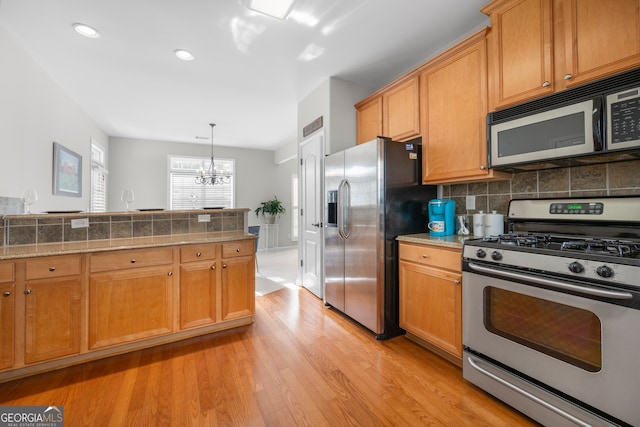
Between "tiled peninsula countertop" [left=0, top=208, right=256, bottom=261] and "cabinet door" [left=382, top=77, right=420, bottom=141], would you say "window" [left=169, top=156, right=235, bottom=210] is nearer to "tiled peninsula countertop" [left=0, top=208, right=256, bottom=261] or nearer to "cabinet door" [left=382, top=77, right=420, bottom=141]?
"tiled peninsula countertop" [left=0, top=208, right=256, bottom=261]

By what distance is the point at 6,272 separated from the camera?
1825 millimetres

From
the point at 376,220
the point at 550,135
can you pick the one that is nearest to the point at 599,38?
the point at 550,135

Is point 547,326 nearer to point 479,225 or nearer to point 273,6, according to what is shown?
point 479,225

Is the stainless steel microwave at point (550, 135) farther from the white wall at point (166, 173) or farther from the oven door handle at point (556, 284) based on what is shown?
the white wall at point (166, 173)

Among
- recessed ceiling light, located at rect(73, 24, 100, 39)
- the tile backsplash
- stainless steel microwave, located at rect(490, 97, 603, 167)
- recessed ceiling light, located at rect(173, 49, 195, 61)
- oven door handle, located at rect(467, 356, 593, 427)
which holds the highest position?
recessed ceiling light, located at rect(173, 49, 195, 61)

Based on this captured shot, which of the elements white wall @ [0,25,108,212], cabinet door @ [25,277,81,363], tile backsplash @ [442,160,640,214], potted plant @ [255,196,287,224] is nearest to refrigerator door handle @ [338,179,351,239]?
tile backsplash @ [442,160,640,214]

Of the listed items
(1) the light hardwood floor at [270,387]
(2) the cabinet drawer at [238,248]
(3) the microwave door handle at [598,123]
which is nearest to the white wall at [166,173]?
(2) the cabinet drawer at [238,248]

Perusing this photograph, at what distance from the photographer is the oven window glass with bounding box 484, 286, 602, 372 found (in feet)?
4.27

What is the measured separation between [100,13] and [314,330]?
3.23 meters

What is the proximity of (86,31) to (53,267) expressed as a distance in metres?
2.06

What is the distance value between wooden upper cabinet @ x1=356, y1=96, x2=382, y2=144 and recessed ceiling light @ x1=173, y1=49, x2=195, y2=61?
1905 millimetres

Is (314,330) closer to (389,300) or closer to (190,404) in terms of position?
(389,300)

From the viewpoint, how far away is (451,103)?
7.48 feet

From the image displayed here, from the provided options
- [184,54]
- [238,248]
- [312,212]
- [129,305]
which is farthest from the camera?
[312,212]
